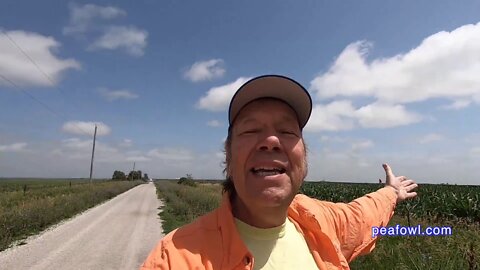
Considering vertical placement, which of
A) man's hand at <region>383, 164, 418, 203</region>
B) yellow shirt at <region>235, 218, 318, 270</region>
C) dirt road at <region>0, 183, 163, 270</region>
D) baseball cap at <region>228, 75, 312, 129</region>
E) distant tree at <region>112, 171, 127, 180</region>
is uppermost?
distant tree at <region>112, 171, 127, 180</region>

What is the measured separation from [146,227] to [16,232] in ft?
14.0

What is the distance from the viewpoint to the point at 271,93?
77.1 inches

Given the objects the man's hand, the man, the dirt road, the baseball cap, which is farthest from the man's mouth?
the dirt road

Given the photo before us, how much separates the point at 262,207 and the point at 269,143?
0.31m

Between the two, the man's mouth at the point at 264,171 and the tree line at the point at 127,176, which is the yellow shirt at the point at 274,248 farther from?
the tree line at the point at 127,176

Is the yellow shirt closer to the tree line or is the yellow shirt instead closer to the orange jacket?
the orange jacket

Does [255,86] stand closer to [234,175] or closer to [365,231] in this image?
[234,175]

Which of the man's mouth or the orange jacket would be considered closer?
the orange jacket

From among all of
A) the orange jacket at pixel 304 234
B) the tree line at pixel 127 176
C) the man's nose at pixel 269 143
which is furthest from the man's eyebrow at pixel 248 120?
the tree line at pixel 127 176

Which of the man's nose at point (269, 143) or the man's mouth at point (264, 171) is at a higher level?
the man's nose at point (269, 143)

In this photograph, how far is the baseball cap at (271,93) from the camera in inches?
75.5

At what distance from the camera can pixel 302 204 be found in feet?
7.54

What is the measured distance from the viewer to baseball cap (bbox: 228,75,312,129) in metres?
1.92

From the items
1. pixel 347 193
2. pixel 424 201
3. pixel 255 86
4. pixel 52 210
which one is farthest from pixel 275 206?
pixel 347 193
